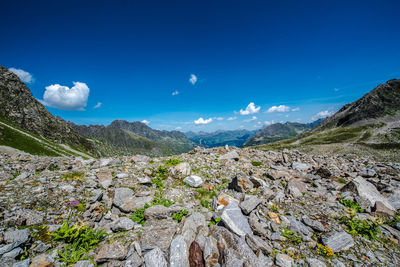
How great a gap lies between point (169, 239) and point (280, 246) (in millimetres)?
4175

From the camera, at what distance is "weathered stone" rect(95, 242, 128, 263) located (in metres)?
4.69

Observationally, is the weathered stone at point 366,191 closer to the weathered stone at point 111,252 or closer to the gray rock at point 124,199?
the weathered stone at point 111,252

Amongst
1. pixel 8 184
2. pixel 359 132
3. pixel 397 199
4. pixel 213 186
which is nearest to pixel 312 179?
pixel 397 199

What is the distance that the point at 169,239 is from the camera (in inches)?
223

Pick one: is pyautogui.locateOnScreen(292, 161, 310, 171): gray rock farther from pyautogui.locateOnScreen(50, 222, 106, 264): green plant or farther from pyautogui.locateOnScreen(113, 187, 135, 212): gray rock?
pyautogui.locateOnScreen(50, 222, 106, 264): green plant

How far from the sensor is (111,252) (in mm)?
4895

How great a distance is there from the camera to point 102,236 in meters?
5.73

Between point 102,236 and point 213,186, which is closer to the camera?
point 102,236

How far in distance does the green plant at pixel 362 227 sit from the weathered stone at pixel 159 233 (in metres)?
7.53

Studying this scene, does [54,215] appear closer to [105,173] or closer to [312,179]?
[105,173]

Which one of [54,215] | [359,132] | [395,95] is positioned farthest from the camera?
[395,95]

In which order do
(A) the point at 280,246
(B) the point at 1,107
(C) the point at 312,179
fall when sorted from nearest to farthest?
(A) the point at 280,246
(C) the point at 312,179
(B) the point at 1,107

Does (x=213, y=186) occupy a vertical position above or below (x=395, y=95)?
below

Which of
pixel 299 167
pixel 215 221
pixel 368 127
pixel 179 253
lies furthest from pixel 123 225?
pixel 368 127
